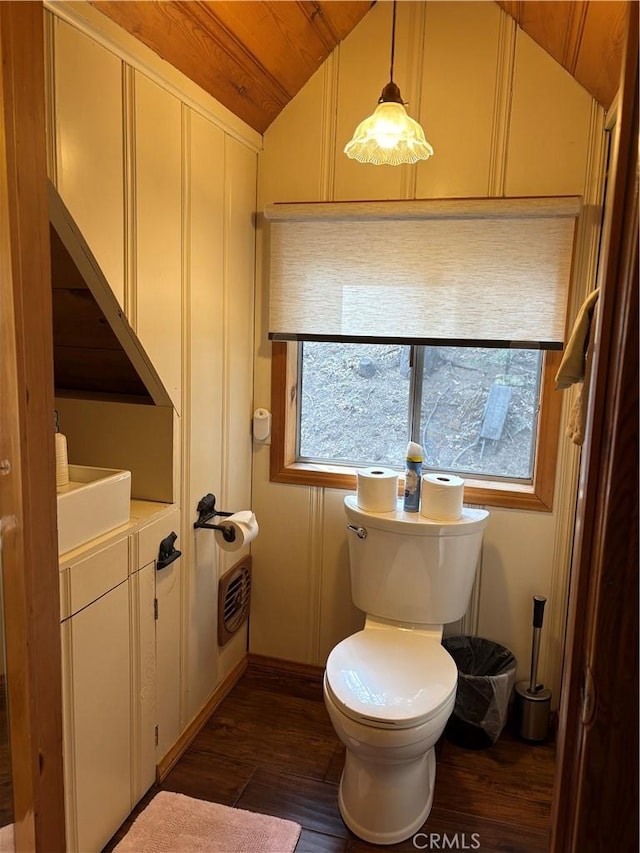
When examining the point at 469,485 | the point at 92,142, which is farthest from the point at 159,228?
the point at 469,485

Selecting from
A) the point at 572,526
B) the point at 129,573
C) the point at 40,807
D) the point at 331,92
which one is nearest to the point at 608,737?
the point at 40,807

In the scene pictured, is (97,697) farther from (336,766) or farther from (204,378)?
(204,378)

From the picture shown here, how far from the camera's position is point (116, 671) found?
5.74ft

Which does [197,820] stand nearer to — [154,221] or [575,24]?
[154,221]

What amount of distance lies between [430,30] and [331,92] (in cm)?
40

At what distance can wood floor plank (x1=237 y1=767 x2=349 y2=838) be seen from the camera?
1.91m

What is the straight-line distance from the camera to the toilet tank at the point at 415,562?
2150 mm

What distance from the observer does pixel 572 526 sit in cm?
230

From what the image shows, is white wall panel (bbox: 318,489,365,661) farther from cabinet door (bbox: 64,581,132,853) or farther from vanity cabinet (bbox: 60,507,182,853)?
cabinet door (bbox: 64,581,132,853)

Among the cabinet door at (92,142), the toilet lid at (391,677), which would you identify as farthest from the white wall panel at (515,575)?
the cabinet door at (92,142)

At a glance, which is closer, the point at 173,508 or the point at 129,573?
the point at 129,573

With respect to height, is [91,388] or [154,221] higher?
[154,221]

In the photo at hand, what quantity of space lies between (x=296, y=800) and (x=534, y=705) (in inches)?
36.6

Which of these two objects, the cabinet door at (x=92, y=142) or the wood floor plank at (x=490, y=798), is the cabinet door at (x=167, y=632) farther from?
the wood floor plank at (x=490, y=798)
